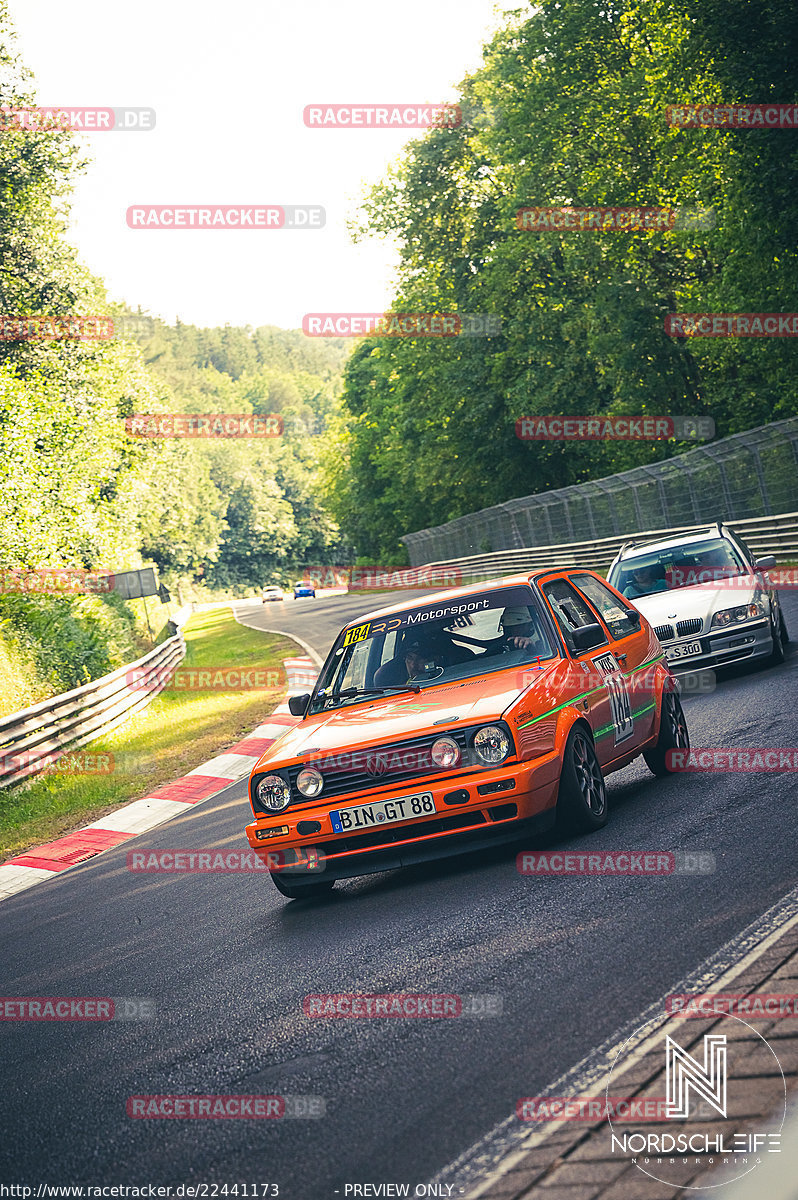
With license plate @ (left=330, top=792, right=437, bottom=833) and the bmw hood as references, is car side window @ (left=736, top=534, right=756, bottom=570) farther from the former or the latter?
license plate @ (left=330, top=792, right=437, bottom=833)

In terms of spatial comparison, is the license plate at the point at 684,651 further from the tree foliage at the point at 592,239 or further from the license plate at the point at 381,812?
the tree foliage at the point at 592,239

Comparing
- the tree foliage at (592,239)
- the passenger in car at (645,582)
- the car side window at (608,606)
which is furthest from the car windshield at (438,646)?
the tree foliage at (592,239)

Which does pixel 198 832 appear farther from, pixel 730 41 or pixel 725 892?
pixel 730 41

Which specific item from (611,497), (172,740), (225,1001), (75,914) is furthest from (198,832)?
(611,497)

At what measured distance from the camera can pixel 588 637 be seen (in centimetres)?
755

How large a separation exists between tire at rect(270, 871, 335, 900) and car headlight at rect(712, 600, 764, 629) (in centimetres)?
652

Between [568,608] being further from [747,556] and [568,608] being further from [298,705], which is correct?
[747,556]

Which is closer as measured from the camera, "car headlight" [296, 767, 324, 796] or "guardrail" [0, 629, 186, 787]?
"car headlight" [296, 767, 324, 796]

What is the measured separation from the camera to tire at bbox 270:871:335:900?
6894mm

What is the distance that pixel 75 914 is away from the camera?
832 cm

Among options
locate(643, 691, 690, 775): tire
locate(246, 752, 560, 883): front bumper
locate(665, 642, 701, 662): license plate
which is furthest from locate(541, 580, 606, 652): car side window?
locate(665, 642, 701, 662): license plate

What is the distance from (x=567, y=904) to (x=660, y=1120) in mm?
2471

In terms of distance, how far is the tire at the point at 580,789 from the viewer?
672cm

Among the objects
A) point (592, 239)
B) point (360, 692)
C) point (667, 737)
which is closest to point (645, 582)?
point (667, 737)
